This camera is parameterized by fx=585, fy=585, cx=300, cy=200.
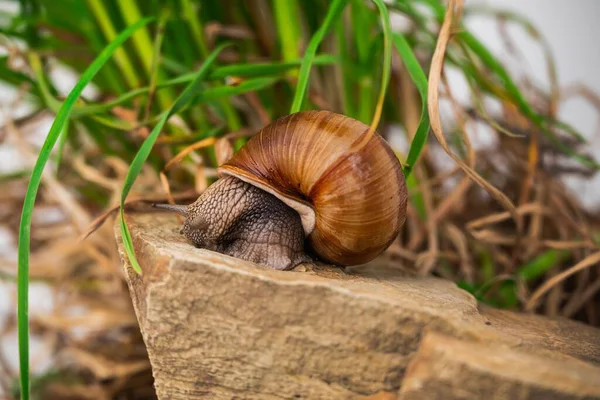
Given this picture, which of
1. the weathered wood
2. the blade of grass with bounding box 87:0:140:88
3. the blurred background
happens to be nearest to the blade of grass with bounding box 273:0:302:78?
the blurred background

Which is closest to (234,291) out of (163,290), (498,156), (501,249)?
(163,290)

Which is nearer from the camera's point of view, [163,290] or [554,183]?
[163,290]

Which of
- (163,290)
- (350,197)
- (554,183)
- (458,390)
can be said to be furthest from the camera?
(554,183)

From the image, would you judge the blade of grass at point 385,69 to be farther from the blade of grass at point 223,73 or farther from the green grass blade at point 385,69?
the blade of grass at point 223,73

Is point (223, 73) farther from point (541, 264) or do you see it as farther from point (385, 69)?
point (541, 264)

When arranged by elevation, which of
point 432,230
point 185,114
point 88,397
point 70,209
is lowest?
point 88,397

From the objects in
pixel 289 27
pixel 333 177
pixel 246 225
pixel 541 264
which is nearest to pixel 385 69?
pixel 333 177

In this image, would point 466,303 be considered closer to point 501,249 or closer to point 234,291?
point 234,291
